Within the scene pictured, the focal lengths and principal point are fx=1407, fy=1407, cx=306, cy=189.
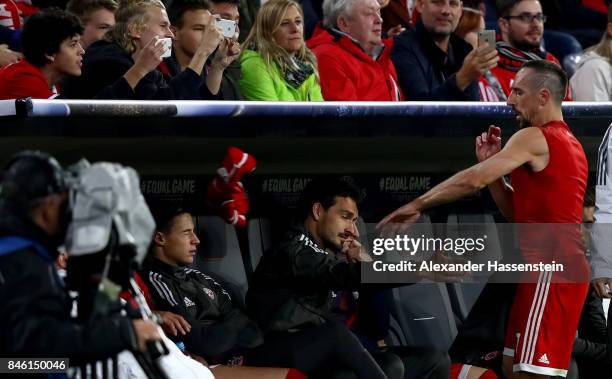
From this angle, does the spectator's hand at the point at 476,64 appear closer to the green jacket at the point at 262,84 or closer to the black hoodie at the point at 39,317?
the green jacket at the point at 262,84

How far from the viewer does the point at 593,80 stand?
8.16 meters

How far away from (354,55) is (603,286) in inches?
71.6

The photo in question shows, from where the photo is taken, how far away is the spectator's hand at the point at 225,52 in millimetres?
6594

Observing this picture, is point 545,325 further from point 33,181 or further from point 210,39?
point 33,181

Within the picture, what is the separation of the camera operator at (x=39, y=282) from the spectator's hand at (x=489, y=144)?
2763 mm

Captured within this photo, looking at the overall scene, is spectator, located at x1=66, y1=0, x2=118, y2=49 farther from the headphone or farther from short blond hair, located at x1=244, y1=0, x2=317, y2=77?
the headphone

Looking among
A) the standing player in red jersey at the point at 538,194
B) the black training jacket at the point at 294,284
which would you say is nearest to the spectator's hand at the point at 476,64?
the standing player in red jersey at the point at 538,194

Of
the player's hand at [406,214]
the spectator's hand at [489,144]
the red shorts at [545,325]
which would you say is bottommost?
the red shorts at [545,325]

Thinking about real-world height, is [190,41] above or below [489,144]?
above

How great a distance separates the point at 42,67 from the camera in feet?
20.7

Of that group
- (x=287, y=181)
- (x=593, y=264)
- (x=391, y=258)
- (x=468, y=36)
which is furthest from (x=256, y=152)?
(x=468, y=36)

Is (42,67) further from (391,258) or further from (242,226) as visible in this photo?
(391,258)

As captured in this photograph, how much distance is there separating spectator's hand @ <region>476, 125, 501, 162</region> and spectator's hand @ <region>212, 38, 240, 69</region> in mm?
1217

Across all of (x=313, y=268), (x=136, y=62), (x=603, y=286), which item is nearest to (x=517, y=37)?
(x=603, y=286)
